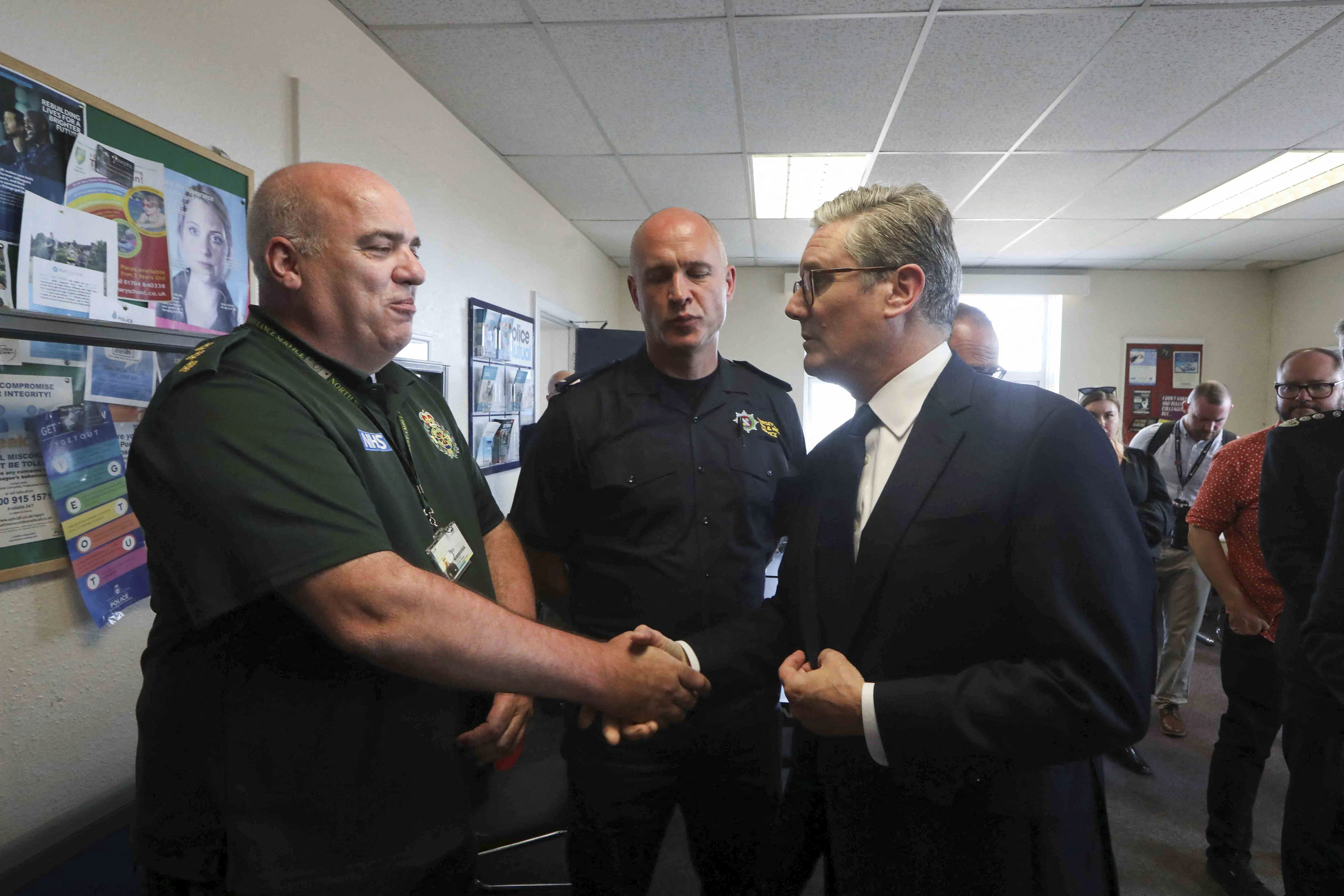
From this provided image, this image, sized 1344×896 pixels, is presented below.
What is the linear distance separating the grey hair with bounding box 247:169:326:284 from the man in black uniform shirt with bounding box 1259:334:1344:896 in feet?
6.66

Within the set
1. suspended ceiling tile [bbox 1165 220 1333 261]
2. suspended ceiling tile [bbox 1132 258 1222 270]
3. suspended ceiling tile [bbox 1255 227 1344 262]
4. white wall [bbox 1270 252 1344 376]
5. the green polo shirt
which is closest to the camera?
the green polo shirt

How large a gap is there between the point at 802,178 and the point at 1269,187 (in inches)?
125

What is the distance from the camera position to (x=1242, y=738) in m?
2.15

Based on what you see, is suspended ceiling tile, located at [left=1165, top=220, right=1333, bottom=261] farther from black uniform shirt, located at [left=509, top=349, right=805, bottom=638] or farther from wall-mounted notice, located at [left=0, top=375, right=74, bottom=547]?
wall-mounted notice, located at [left=0, top=375, right=74, bottom=547]

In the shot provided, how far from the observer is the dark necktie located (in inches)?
42.1

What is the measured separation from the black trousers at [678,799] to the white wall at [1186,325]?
6.83 metres

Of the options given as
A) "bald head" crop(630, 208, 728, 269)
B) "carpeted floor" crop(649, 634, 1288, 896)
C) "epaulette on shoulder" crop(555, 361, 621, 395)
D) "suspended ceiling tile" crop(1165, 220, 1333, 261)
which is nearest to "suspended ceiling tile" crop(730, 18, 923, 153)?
"bald head" crop(630, 208, 728, 269)

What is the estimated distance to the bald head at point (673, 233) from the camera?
154 centimetres

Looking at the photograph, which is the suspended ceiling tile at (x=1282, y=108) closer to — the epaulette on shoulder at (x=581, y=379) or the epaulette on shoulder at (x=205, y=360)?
the epaulette on shoulder at (x=581, y=379)

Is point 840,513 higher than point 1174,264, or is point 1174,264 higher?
point 1174,264

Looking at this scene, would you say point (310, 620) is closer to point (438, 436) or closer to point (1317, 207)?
point (438, 436)

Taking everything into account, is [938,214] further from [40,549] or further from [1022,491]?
[40,549]

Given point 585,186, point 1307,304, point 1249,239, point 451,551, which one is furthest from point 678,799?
point 1307,304

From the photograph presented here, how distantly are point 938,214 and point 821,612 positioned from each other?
2.27 ft
